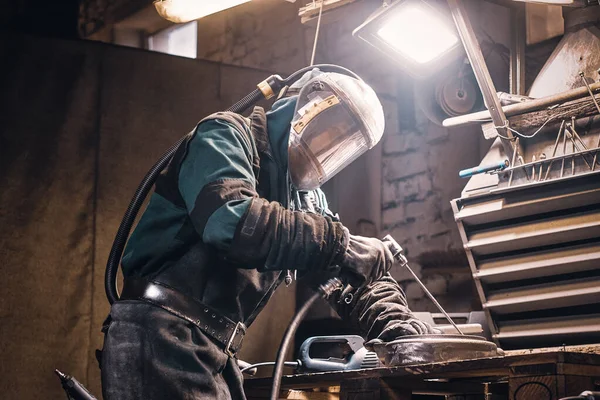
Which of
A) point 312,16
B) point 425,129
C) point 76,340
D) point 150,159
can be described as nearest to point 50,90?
point 150,159

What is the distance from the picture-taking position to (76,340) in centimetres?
481

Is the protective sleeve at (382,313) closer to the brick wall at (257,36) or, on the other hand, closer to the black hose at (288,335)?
the black hose at (288,335)

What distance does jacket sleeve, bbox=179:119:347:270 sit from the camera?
260cm

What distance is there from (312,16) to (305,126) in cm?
121

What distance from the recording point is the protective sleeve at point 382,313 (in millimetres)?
3143

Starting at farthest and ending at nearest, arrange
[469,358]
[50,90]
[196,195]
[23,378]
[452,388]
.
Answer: [50,90]
[23,378]
[452,388]
[469,358]
[196,195]

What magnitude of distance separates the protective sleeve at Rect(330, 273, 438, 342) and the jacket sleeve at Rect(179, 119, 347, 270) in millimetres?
584

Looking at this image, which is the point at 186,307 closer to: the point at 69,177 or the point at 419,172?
the point at 69,177

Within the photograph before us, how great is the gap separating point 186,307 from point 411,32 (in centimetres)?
185

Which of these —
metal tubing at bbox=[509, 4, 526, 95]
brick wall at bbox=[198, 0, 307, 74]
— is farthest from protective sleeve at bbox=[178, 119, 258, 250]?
brick wall at bbox=[198, 0, 307, 74]

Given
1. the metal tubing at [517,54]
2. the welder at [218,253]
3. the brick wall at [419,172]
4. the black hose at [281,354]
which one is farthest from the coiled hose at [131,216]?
the brick wall at [419,172]

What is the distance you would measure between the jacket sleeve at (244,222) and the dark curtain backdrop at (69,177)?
7.57 feet

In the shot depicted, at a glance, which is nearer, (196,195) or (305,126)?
(196,195)

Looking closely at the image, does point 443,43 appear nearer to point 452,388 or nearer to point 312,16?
point 312,16
